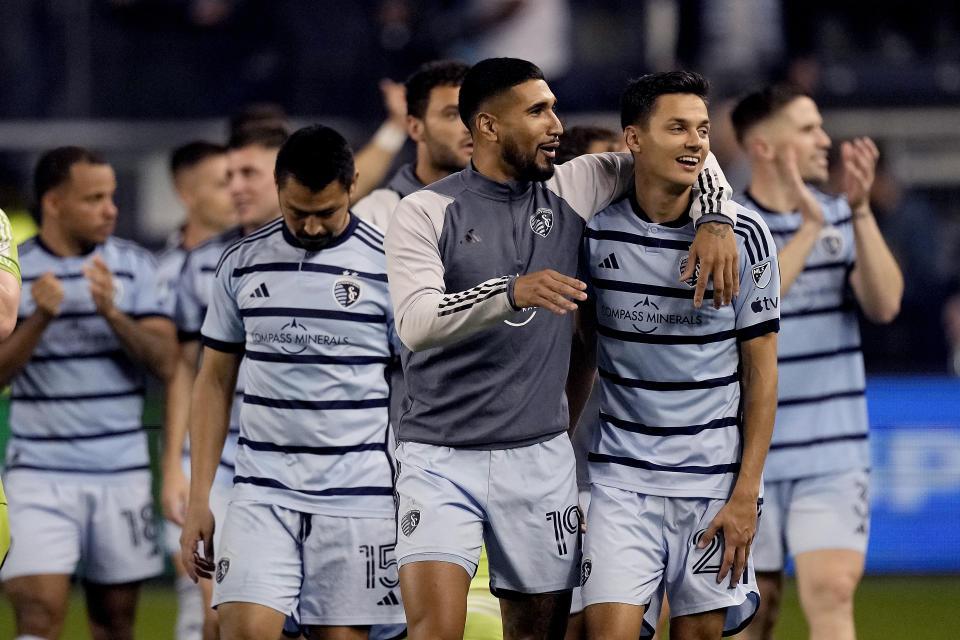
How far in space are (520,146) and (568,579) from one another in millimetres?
1298

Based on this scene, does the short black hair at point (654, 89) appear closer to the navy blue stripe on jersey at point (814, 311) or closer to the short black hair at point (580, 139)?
the short black hair at point (580, 139)

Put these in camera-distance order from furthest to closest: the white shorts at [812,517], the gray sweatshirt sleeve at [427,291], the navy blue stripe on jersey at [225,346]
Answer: the white shorts at [812,517] < the navy blue stripe on jersey at [225,346] < the gray sweatshirt sleeve at [427,291]

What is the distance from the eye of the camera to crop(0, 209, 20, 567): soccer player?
4.00 meters

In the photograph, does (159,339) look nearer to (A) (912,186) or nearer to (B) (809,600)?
(B) (809,600)

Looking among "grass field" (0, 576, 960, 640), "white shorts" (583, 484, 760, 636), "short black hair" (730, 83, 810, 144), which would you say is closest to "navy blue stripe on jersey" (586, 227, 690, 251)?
"white shorts" (583, 484, 760, 636)

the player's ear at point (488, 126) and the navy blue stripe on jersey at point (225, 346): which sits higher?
the player's ear at point (488, 126)

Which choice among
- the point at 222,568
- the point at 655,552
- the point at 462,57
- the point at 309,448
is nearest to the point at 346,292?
the point at 309,448

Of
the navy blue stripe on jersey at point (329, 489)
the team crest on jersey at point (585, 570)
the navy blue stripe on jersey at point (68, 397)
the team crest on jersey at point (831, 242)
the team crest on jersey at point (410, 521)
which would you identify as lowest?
the team crest on jersey at point (585, 570)

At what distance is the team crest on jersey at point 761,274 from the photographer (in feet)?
15.4

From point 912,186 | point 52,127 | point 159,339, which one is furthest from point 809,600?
point 52,127

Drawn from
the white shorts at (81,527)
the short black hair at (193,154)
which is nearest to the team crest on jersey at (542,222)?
the white shorts at (81,527)

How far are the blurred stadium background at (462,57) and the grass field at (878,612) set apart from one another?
1703 mm

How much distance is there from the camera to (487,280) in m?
4.54

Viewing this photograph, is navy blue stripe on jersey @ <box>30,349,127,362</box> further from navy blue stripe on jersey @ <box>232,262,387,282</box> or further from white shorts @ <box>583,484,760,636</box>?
white shorts @ <box>583,484,760,636</box>
